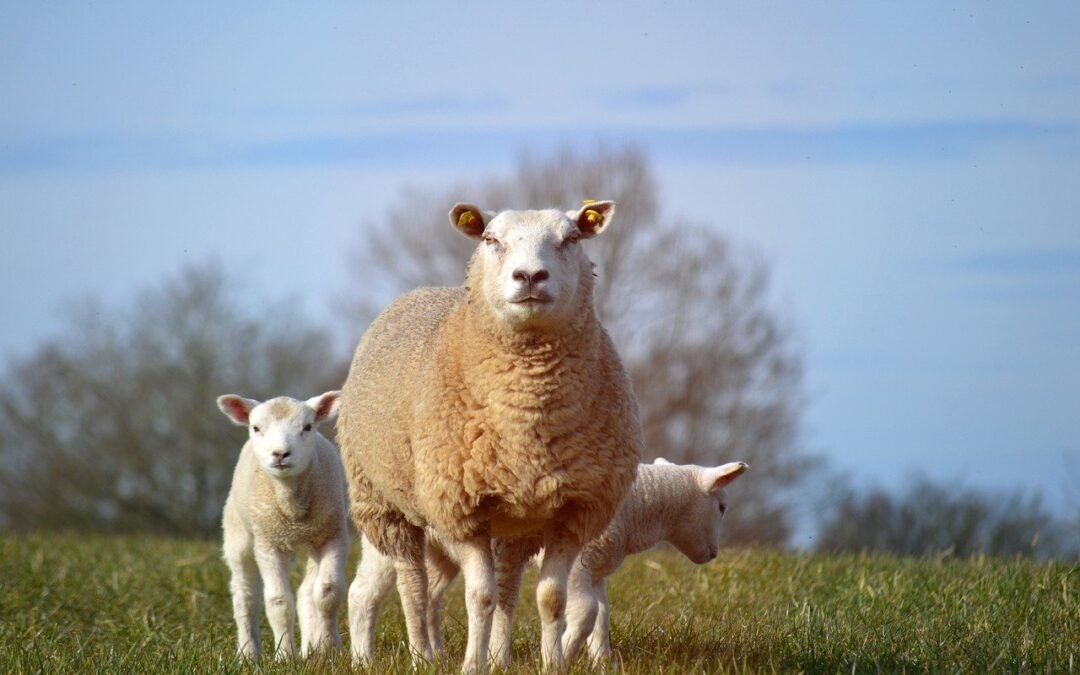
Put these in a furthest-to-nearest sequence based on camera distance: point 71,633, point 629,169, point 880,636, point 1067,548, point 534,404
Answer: point 629,169 < point 1067,548 < point 71,633 < point 880,636 < point 534,404

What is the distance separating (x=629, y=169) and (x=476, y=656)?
18.1 meters

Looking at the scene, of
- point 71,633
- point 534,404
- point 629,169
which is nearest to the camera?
point 534,404

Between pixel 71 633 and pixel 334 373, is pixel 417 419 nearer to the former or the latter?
pixel 71 633

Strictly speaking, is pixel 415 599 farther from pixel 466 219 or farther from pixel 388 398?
pixel 466 219

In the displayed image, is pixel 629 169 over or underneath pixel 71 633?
over

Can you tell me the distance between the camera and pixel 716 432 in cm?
2144

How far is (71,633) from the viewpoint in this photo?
735 centimetres

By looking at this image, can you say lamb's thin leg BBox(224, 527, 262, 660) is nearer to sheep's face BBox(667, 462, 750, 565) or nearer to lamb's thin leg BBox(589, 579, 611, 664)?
lamb's thin leg BBox(589, 579, 611, 664)

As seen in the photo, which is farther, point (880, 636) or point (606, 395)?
point (880, 636)

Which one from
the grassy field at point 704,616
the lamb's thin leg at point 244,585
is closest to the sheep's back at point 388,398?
the grassy field at point 704,616

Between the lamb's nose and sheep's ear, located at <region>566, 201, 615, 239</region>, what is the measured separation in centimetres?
49

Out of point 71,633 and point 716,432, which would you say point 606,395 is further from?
point 716,432

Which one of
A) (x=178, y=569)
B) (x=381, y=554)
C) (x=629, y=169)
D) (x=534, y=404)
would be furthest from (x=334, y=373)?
(x=534, y=404)

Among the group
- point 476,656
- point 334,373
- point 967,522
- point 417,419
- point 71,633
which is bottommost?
point 967,522
